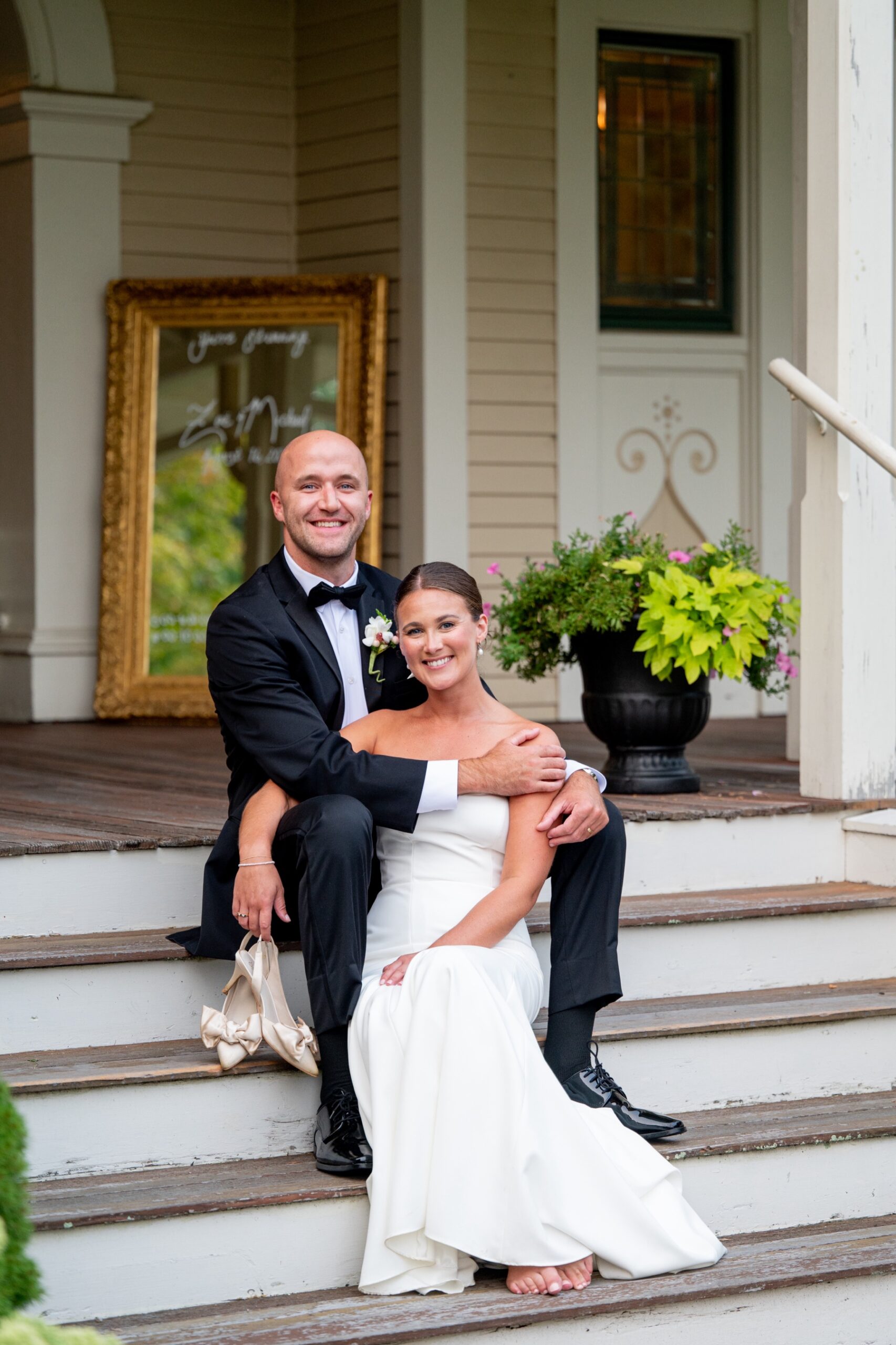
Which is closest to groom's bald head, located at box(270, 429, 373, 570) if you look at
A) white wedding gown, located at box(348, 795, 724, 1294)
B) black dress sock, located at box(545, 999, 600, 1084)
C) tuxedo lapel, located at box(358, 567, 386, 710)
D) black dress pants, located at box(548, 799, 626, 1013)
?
tuxedo lapel, located at box(358, 567, 386, 710)

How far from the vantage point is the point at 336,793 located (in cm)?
307

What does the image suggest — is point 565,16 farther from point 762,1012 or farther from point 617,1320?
point 617,1320

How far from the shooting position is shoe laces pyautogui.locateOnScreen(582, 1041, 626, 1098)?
3066 millimetres

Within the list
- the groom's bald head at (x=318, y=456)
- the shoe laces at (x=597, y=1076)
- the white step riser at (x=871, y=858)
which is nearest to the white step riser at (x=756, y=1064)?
the shoe laces at (x=597, y=1076)

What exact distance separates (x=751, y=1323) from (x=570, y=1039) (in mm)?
569

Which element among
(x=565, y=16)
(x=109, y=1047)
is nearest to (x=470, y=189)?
(x=565, y=16)

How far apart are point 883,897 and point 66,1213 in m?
2.03

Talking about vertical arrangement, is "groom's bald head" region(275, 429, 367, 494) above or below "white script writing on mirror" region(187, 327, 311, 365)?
below

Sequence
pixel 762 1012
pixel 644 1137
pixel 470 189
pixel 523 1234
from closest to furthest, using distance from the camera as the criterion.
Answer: pixel 523 1234 < pixel 644 1137 < pixel 762 1012 < pixel 470 189

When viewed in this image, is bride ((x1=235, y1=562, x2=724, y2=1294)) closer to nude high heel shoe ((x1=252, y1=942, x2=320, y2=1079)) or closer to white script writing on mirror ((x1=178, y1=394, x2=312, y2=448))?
nude high heel shoe ((x1=252, y1=942, x2=320, y2=1079))

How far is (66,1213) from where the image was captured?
107 inches

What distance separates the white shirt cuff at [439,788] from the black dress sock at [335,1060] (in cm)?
43

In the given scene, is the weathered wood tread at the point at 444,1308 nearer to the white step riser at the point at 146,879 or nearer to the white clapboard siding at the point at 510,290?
the white step riser at the point at 146,879

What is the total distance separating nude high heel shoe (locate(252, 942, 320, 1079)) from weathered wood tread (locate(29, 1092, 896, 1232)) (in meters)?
0.19
